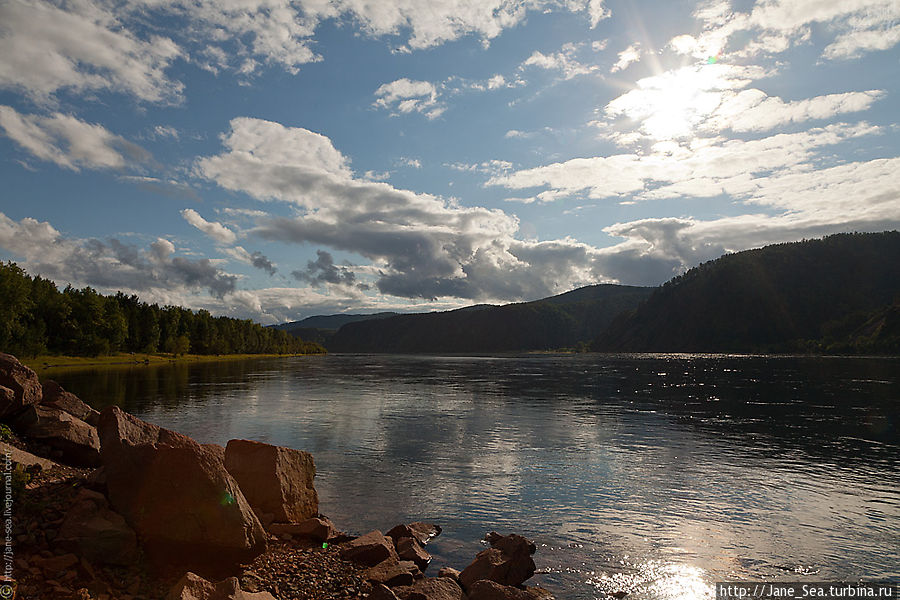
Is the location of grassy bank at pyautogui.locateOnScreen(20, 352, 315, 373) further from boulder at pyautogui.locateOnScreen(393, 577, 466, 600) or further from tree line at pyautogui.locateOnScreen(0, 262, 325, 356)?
boulder at pyautogui.locateOnScreen(393, 577, 466, 600)

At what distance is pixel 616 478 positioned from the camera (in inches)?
1213

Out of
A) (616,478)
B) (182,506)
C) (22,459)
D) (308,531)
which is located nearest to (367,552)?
(308,531)

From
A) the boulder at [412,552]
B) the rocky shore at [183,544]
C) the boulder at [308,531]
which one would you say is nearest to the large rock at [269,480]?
the rocky shore at [183,544]

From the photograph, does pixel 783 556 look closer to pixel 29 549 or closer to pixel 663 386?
pixel 29 549

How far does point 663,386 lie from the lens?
96.6 m

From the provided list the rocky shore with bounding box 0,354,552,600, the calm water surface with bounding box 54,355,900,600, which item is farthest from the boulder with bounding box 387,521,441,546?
the calm water surface with bounding box 54,355,900,600

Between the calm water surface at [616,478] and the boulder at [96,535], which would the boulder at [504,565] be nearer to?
the calm water surface at [616,478]

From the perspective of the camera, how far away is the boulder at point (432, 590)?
49.4 feet

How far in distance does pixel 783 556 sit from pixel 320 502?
1982 cm

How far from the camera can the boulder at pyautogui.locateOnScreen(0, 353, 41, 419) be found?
2200 centimetres

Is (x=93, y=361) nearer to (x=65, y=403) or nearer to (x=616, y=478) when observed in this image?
(x=65, y=403)

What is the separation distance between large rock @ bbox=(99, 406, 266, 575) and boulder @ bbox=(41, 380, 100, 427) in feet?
51.9

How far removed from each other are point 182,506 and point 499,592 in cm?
959

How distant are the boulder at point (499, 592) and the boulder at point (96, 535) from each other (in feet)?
31.8
